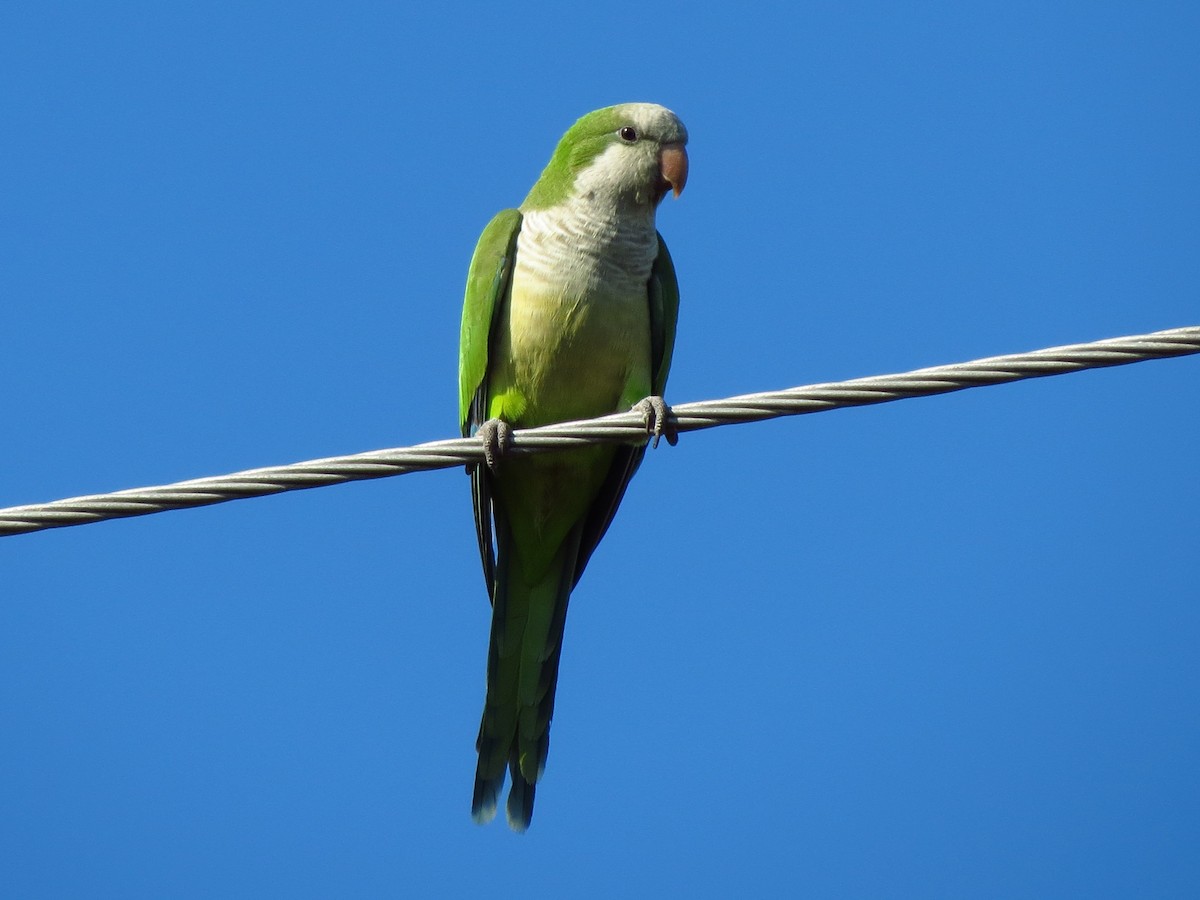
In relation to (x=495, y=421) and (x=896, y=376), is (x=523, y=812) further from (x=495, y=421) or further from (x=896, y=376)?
(x=896, y=376)

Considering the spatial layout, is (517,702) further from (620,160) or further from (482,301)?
(620,160)

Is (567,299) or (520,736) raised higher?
(567,299)

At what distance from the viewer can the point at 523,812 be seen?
5816 mm

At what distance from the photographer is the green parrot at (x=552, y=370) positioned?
5.60 meters

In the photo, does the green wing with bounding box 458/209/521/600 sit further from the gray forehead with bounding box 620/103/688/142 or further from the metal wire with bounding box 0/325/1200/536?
the metal wire with bounding box 0/325/1200/536

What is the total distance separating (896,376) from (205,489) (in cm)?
195

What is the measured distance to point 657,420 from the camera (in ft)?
16.0

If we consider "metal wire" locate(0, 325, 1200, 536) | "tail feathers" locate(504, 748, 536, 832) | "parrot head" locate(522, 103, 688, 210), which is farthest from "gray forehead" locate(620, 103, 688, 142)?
"tail feathers" locate(504, 748, 536, 832)

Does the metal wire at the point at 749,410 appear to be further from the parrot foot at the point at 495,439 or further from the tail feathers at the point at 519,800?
the tail feathers at the point at 519,800

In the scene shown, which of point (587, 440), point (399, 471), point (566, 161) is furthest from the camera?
point (566, 161)

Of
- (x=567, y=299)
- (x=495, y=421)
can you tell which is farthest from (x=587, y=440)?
(x=567, y=299)

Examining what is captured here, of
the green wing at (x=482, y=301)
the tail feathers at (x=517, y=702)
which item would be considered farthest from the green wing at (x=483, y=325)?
the tail feathers at (x=517, y=702)

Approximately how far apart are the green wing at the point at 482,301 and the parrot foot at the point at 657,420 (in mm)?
992

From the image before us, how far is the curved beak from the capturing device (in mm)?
5988
